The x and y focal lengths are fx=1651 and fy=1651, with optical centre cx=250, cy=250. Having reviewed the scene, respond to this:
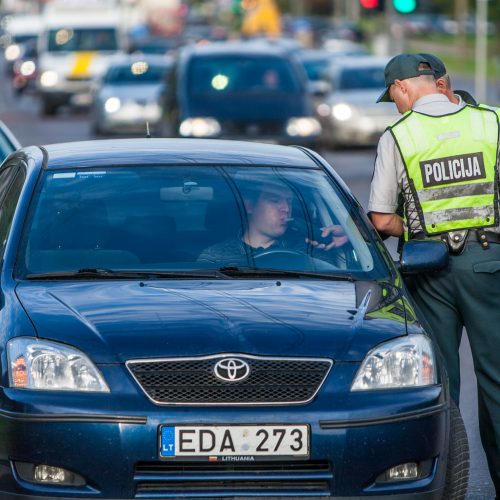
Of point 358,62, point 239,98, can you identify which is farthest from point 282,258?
point 358,62

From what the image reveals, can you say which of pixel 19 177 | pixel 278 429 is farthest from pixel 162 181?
pixel 278 429

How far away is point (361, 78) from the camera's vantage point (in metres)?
29.5

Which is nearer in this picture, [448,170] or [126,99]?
[448,170]

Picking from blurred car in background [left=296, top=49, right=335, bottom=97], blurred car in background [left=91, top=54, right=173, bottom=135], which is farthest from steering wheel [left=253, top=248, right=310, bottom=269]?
blurred car in background [left=296, top=49, right=335, bottom=97]

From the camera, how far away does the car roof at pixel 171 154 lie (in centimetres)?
658

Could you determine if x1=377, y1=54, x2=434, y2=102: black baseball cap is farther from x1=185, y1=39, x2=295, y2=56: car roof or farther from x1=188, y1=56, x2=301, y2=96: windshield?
x1=185, y1=39, x2=295, y2=56: car roof

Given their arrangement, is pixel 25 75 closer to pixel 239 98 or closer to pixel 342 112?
pixel 342 112

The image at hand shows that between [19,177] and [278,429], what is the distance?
2103mm

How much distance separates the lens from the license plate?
199 inches

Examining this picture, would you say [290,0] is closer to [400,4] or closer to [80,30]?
[80,30]

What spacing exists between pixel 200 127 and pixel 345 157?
22.1 feet

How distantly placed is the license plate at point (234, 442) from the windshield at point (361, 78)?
24017mm

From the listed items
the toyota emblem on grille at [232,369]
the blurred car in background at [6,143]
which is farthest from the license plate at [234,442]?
the blurred car in background at [6,143]

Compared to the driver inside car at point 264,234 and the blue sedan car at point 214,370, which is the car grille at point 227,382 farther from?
the driver inside car at point 264,234
